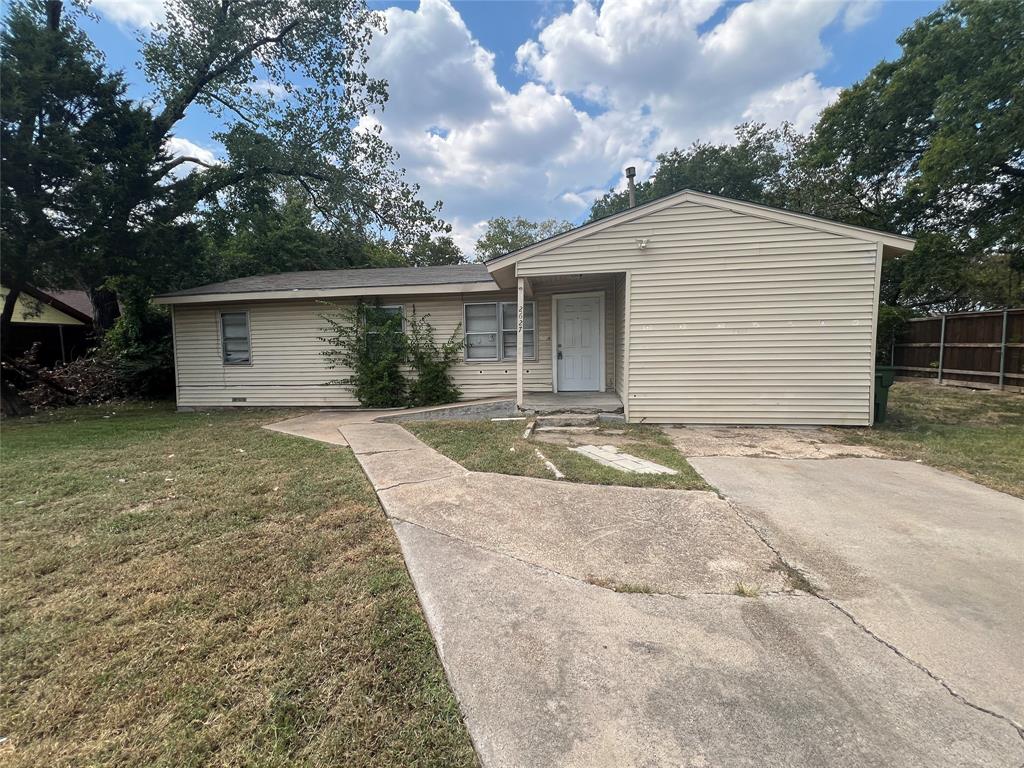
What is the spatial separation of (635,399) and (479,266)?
6.28m

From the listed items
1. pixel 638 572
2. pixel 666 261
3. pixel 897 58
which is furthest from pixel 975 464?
pixel 897 58

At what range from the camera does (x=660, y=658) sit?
6.28ft

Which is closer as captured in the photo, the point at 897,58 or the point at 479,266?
the point at 479,266

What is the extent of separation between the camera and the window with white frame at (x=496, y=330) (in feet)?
31.1

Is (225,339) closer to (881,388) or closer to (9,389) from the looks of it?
(9,389)

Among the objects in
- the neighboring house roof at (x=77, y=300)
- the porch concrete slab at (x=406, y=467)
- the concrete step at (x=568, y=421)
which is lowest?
the porch concrete slab at (x=406, y=467)

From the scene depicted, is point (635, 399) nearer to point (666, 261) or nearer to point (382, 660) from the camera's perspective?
point (666, 261)

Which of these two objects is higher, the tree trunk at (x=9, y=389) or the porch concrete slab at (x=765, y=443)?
the tree trunk at (x=9, y=389)

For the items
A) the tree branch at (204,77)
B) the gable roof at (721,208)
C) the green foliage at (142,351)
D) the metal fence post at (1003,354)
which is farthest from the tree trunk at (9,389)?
the metal fence post at (1003,354)

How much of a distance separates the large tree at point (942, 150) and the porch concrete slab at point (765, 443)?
10.9m

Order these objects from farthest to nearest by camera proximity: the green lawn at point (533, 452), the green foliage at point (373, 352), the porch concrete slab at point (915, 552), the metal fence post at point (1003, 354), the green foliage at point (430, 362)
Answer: the metal fence post at point (1003, 354)
the green foliage at point (373, 352)
the green foliage at point (430, 362)
the green lawn at point (533, 452)
the porch concrete slab at point (915, 552)

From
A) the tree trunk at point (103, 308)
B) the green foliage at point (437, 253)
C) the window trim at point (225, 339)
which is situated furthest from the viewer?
the green foliage at point (437, 253)

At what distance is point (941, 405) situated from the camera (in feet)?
29.9

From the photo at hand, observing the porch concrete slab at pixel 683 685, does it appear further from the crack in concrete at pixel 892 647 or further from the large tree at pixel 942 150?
the large tree at pixel 942 150
